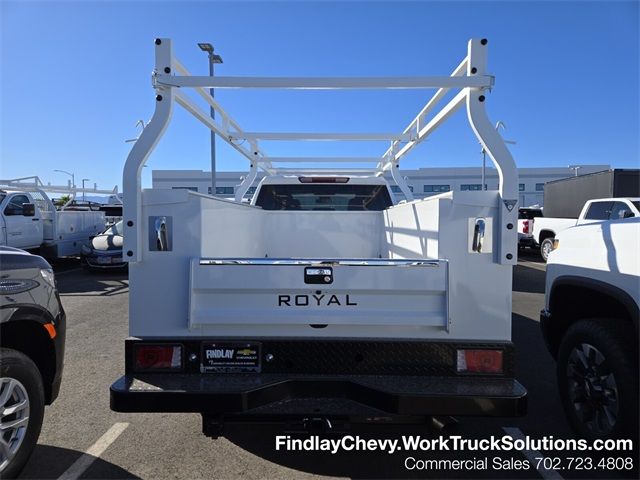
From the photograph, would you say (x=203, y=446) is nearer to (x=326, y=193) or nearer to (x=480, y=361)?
(x=480, y=361)

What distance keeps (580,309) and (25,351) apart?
4.17m

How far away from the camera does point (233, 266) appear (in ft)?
9.19

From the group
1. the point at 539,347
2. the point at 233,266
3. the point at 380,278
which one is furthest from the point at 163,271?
the point at 539,347

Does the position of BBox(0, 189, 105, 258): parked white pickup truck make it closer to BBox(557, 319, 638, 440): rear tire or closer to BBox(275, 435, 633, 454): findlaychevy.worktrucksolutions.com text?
BBox(275, 435, 633, 454): findlaychevy.worktrucksolutions.com text

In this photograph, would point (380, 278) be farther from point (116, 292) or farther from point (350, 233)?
point (116, 292)

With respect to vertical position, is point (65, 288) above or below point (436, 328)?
below

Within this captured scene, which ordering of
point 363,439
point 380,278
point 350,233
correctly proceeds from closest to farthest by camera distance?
point 380,278 → point 363,439 → point 350,233

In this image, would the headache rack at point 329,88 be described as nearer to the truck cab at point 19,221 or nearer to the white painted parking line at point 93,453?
the white painted parking line at point 93,453

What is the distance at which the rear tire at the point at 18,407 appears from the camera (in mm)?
2725

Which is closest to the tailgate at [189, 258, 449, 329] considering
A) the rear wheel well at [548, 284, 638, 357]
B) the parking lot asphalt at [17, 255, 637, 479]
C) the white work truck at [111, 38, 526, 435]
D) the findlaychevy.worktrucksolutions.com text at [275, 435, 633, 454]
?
the white work truck at [111, 38, 526, 435]

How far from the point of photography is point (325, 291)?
2795 millimetres

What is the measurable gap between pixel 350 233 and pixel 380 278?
3026 mm

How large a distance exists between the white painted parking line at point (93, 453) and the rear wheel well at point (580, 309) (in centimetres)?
369

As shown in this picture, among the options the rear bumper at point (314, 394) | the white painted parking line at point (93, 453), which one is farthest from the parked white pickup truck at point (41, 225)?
the rear bumper at point (314, 394)
